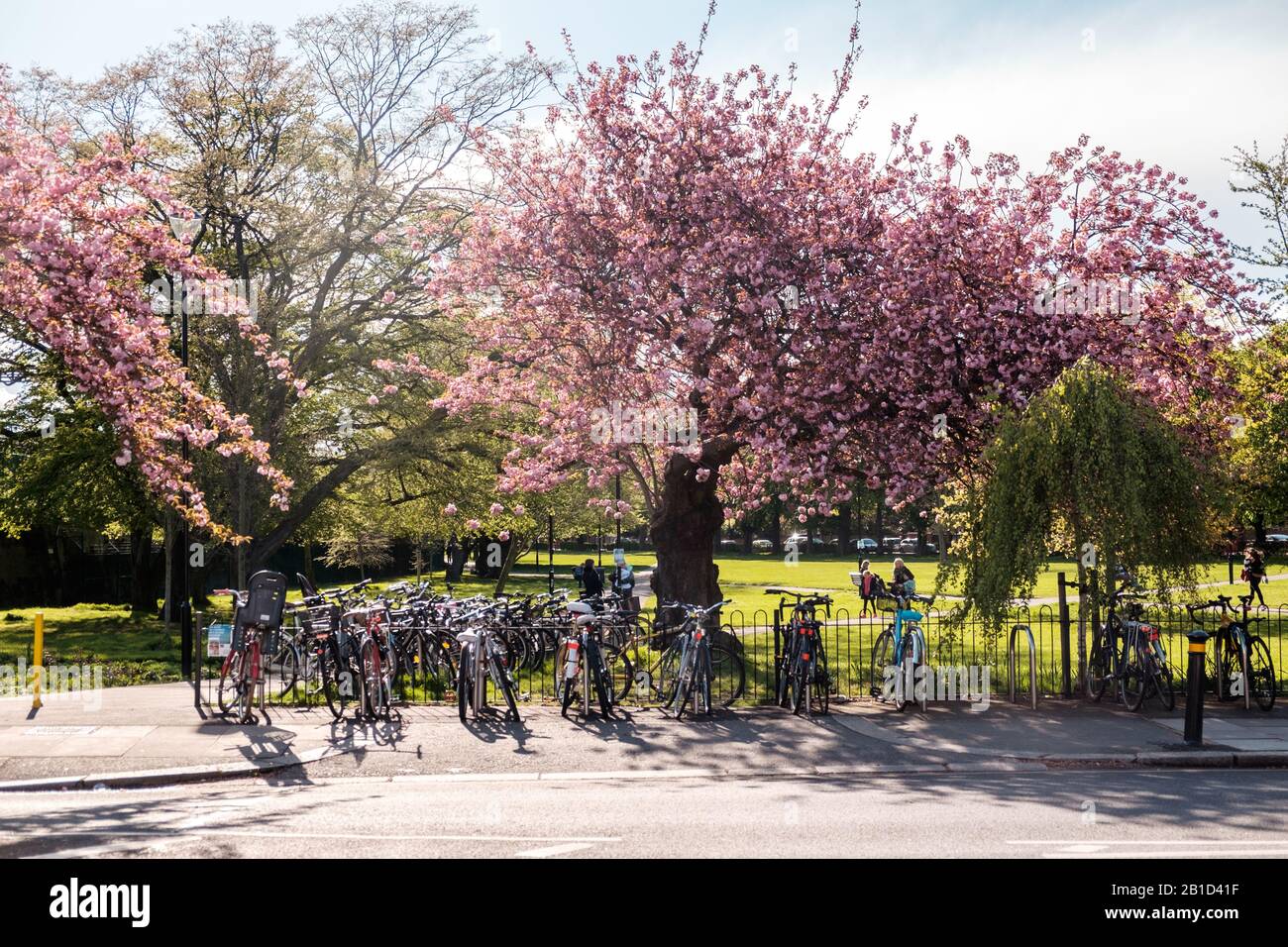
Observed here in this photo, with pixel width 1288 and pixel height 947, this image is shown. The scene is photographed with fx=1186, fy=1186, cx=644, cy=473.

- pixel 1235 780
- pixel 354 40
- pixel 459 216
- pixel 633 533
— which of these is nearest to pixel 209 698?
pixel 1235 780

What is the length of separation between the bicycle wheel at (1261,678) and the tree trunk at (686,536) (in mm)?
8563

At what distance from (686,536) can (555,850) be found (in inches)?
521

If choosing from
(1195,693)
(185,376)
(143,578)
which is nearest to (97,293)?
(185,376)

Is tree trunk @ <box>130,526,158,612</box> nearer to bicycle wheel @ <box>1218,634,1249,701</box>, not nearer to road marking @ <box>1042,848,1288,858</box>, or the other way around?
bicycle wheel @ <box>1218,634,1249,701</box>

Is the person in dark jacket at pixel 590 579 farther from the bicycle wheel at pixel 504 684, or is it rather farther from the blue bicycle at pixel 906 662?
the bicycle wheel at pixel 504 684

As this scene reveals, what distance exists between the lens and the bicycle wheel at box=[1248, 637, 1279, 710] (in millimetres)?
14062

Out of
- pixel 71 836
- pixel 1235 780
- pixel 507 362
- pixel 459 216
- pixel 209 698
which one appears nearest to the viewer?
pixel 71 836

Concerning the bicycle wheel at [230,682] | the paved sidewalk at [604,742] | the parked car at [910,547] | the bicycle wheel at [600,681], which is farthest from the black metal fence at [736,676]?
the parked car at [910,547]

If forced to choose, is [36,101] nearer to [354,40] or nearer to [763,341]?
[354,40]

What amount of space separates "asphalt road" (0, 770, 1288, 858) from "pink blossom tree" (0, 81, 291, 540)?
4.77 m

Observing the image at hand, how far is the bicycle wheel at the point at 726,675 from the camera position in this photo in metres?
14.2

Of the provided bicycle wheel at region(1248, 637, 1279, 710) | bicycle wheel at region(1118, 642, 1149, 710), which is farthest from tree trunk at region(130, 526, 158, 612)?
bicycle wheel at region(1248, 637, 1279, 710)
